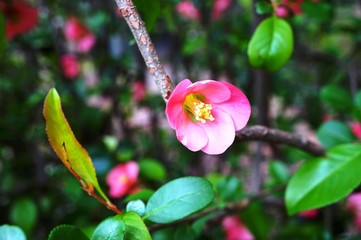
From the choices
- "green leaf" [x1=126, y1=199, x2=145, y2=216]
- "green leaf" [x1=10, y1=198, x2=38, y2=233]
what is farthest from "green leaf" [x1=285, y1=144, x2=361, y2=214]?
"green leaf" [x1=10, y1=198, x2=38, y2=233]

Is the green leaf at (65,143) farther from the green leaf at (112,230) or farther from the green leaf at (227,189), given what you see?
the green leaf at (227,189)

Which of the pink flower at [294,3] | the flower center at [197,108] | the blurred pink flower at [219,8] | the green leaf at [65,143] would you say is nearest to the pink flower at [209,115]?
the flower center at [197,108]

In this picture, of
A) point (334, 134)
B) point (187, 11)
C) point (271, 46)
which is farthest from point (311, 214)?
point (187, 11)

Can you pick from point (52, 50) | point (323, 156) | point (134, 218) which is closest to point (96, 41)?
point (52, 50)

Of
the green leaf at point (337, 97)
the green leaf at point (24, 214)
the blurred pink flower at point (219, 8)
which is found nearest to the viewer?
the green leaf at point (337, 97)

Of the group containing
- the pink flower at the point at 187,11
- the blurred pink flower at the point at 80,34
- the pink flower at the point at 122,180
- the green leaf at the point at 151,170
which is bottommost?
the green leaf at the point at 151,170

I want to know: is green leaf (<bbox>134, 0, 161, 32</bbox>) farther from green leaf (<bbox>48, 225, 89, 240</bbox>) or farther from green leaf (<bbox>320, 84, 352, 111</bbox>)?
green leaf (<bbox>320, 84, 352, 111</bbox>)

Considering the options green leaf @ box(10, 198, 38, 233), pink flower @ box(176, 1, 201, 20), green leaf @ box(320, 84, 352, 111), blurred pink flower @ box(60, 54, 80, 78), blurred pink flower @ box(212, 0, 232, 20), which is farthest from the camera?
pink flower @ box(176, 1, 201, 20)
